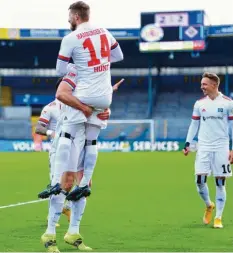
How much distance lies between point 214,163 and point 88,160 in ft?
11.7

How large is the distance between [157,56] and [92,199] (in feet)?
147

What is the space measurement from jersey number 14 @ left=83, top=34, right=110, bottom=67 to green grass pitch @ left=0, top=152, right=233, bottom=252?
1.98 meters

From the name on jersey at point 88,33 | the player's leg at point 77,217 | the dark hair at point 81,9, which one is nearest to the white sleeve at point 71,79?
the name on jersey at point 88,33

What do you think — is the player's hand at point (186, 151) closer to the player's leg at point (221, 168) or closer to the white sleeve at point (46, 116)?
the player's leg at point (221, 168)

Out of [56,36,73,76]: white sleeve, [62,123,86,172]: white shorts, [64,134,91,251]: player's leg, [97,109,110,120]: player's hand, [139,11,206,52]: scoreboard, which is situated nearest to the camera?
[56,36,73,76]: white sleeve

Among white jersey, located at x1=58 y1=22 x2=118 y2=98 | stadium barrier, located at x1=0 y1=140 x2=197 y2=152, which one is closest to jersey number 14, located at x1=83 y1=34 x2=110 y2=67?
white jersey, located at x1=58 y1=22 x2=118 y2=98

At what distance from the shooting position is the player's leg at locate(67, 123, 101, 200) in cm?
760

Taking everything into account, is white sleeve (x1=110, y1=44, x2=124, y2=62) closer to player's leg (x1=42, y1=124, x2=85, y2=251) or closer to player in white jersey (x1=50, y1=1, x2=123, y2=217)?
player in white jersey (x1=50, y1=1, x2=123, y2=217)

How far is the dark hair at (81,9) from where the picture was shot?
7402 mm

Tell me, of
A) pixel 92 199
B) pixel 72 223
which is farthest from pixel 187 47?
pixel 72 223

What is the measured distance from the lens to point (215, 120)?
10727 mm

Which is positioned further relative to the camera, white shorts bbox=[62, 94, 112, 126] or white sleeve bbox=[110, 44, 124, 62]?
white sleeve bbox=[110, 44, 124, 62]

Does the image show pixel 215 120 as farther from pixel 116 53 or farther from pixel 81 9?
pixel 81 9

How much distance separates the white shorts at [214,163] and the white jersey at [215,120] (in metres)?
0.08
